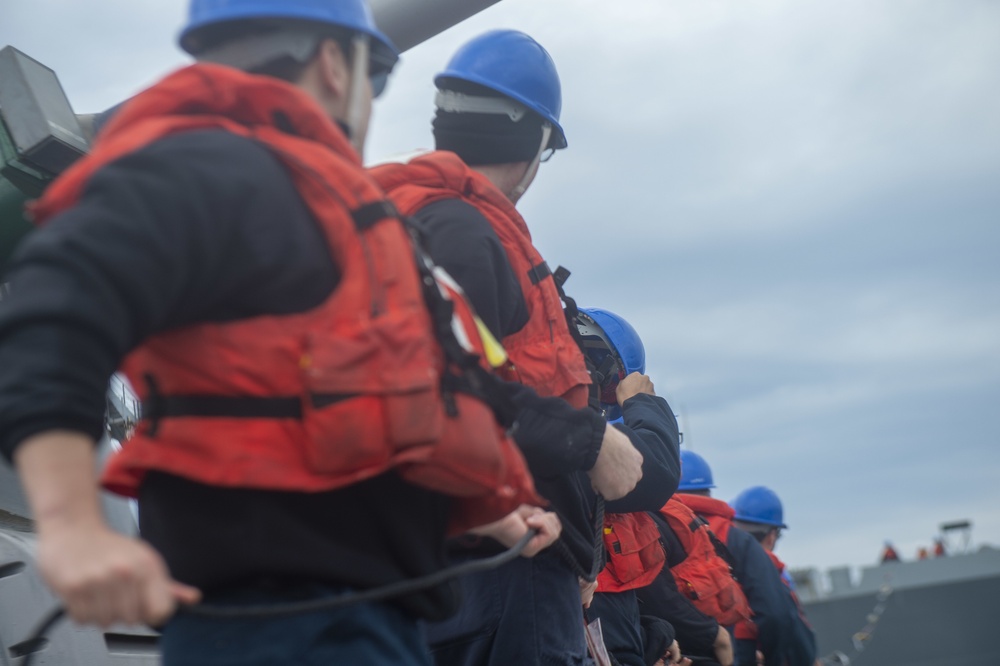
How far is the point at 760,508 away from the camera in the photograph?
11891 millimetres

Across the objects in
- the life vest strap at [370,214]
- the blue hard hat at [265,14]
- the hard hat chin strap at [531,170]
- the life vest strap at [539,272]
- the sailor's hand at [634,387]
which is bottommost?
the life vest strap at [370,214]

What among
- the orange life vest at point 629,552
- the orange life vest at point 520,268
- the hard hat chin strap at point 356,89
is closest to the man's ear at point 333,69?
the hard hat chin strap at point 356,89

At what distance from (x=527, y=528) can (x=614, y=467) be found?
42 centimetres

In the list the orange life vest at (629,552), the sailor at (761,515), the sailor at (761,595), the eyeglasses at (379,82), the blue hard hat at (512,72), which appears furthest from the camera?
the sailor at (761,515)

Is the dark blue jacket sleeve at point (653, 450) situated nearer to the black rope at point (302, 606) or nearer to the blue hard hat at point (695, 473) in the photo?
the black rope at point (302, 606)

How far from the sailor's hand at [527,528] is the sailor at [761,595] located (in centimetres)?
501

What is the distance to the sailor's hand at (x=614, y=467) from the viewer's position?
3.02m

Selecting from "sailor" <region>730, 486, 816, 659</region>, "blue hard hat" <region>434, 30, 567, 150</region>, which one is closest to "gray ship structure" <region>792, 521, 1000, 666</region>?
"sailor" <region>730, 486, 816, 659</region>

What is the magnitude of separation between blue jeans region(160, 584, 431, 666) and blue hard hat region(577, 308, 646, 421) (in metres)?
2.58

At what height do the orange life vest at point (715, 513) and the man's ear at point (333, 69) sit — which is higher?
the man's ear at point (333, 69)

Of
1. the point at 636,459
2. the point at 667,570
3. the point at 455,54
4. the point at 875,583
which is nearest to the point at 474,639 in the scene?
the point at 636,459

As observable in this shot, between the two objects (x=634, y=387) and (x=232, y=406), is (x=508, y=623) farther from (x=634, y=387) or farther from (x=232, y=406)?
(x=232, y=406)

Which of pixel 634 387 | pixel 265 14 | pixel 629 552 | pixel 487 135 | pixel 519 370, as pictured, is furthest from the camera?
pixel 629 552

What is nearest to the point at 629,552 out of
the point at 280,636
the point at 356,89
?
the point at 356,89
